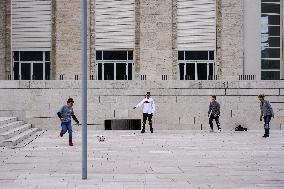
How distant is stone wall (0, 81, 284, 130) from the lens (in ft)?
84.4

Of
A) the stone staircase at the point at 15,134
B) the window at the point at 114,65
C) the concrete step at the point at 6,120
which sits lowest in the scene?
the stone staircase at the point at 15,134

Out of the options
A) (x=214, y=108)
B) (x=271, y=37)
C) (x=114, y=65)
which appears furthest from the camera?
(x=271, y=37)

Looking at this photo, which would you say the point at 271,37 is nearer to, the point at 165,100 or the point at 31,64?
the point at 165,100

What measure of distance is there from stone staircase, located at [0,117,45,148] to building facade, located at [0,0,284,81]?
7.84 metres

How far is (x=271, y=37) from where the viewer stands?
3275cm

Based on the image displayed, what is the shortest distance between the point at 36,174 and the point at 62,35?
2108cm

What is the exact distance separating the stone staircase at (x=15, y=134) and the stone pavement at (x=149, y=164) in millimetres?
615

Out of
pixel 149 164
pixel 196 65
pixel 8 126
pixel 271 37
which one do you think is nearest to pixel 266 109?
pixel 149 164

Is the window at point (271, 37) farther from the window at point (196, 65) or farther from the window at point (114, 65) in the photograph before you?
the window at point (114, 65)

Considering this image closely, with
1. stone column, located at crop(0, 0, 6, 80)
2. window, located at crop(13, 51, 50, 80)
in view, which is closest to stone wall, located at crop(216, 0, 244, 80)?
window, located at crop(13, 51, 50, 80)

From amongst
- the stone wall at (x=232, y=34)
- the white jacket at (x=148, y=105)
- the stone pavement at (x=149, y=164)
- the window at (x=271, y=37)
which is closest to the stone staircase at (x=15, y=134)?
the stone pavement at (x=149, y=164)

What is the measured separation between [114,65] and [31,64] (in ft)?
18.1

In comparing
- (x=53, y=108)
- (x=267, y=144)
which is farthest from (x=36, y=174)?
(x=53, y=108)

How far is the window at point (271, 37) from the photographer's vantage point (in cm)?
3253
